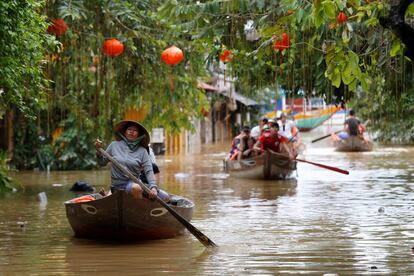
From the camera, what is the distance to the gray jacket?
43.7ft

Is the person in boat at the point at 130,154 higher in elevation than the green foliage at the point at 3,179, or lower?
higher

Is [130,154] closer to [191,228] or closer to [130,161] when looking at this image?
[130,161]

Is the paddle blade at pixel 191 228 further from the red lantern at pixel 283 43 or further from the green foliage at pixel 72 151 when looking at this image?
the green foliage at pixel 72 151

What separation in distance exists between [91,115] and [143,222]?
13485 mm

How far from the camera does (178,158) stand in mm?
39750

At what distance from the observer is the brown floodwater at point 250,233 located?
37.2ft

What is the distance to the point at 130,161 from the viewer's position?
13336 millimetres

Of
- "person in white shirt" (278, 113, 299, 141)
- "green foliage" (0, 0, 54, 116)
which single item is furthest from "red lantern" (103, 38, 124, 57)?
"person in white shirt" (278, 113, 299, 141)

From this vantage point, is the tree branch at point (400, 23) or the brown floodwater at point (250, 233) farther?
the brown floodwater at point (250, 233)

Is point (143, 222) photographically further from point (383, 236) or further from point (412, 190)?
point (412, 190)

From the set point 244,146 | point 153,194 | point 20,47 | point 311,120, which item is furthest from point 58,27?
point 311,120

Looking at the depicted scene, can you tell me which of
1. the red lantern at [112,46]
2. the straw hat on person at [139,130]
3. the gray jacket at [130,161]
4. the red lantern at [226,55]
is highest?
the red lantern at [112,46]

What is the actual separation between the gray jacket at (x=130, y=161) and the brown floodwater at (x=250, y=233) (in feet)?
2.81

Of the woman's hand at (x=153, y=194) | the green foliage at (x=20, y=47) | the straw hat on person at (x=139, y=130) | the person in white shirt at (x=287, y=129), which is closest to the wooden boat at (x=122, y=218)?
the woman's hand at (x=153, y=194)
